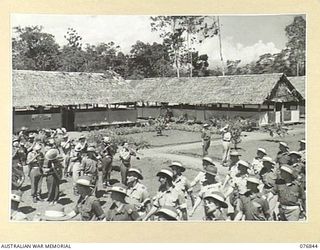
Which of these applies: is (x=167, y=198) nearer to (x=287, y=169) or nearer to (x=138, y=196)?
(x=138, y=196)

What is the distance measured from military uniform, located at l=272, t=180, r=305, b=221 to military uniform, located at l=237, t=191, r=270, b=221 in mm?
49

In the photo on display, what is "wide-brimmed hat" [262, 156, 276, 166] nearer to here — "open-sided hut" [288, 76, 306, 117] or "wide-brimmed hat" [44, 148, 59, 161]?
"open-sided hut" [288, 76, 306, 117]

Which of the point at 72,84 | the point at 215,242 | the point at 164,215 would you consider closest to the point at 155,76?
the point at 72,84

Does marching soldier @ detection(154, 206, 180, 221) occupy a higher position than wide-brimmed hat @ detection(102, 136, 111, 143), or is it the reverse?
wide-brimmed hat @ detection(102, 136, 111, 143)

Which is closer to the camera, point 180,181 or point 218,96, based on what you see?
point 180,181

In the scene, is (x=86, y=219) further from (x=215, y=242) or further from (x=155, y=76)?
(x=155, y=76)

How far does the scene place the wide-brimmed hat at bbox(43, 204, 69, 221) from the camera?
1466 millimetres

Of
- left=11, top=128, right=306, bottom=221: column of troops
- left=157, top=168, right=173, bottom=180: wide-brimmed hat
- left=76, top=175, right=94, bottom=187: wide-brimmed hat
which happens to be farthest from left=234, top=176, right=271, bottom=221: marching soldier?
left=76, top=175, right=94, bottom=187: wide-brimmed hat

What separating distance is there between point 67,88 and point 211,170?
1.70 feet

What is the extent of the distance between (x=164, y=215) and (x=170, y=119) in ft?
1.01

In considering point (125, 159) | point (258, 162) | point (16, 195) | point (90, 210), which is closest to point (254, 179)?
point (258, 162)

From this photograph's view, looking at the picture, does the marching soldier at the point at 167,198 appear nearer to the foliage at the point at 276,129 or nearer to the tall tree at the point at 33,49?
the foliage at the point at 276,129

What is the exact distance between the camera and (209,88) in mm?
1599

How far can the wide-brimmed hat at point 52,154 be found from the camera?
4.98 feet
